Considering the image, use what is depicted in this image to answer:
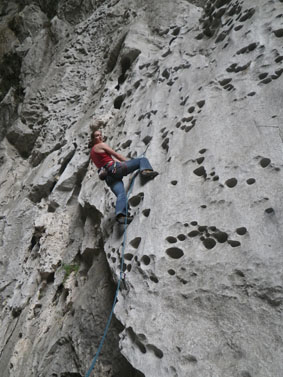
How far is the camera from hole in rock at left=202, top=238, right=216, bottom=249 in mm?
2871

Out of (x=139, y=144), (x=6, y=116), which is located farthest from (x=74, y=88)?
(x=139, y=144)

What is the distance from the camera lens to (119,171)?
419cm

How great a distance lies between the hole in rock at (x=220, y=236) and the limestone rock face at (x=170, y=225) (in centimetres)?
1

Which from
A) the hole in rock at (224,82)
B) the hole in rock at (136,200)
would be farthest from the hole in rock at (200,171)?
the hole in rock at (224,82)

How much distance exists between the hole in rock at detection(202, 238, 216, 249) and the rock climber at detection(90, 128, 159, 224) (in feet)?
3.97

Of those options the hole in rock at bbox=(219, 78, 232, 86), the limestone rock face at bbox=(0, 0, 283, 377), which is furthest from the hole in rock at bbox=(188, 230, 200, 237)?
the hole in rock at bbox=(219, 78, 232, 86)

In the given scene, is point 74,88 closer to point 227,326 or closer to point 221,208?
point 221,208

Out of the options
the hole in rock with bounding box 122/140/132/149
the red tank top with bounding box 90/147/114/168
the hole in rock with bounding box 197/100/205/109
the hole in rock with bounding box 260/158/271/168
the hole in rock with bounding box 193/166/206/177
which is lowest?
the hole in rock with bounding box 122/140/132/149

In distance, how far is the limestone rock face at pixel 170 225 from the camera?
2.37 metres

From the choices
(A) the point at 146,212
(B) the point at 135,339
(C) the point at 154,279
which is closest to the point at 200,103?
(A) the point at 146,212

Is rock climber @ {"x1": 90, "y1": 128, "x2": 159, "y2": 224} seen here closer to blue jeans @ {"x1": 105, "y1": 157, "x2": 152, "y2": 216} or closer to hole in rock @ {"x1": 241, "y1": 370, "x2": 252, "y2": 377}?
blue jeans @ {"x1": 105, "y1": 157, "x2": 152, "y2": 216}

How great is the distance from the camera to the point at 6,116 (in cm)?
1241

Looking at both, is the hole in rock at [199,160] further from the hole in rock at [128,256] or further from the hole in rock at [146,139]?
the hole in rock at [128,256]

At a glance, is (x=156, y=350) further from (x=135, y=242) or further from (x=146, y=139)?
(x=146, y=139)
